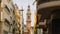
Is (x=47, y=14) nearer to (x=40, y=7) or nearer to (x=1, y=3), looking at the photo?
(x=40, y=7)

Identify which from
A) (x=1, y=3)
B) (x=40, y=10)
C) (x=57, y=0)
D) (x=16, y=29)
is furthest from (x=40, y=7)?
(x=16, y=29)

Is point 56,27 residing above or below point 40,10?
below

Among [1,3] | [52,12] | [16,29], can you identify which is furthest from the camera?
[16,29]

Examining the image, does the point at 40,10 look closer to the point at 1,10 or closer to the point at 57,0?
the point at 57,0

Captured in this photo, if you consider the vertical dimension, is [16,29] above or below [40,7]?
below

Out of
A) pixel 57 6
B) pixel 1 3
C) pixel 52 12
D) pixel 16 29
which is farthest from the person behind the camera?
pixel 16 29

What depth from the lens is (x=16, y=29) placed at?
61031 millimetres

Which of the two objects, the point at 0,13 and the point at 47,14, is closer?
the point at 47,14

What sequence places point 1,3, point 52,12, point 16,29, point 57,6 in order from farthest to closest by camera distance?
1. point 16,29
2. point 1,3
3. point 52,12
4. point 57,6

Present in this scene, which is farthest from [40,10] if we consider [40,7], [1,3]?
[1,3]

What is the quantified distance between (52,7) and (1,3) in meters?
28.8

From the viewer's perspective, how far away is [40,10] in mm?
11133

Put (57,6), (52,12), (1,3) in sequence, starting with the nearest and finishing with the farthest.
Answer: (57,6) < (52,12) < (1,3)

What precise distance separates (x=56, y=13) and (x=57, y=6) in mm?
659
